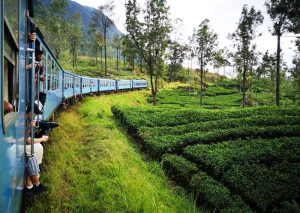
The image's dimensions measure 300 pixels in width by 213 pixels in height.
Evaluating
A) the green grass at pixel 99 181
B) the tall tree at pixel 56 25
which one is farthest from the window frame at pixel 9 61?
the tall tree at pixel 56 25

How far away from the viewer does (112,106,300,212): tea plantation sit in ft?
27.2

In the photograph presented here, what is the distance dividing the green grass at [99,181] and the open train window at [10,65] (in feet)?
11.5

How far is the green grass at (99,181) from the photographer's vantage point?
6.52 m

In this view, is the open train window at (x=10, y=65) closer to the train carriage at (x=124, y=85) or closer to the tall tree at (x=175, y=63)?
the train carriage at (x=124, y=85)

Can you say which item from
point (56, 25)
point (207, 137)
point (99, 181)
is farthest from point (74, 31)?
point (99, 181)

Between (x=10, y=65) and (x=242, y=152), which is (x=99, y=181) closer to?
(x=10, y=65)

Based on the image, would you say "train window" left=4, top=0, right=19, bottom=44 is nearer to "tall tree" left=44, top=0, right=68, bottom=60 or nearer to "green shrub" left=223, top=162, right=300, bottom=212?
"green shrub" left=223, top=162, right=300, bottom=212

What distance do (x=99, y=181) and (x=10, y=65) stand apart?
199 inches

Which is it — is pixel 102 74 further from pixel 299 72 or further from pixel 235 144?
pixel 235 144

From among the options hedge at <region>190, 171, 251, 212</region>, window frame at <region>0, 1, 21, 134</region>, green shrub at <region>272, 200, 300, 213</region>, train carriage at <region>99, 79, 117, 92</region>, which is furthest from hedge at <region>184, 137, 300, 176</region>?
train carriage at <region>99, 79, 117, 92</region>

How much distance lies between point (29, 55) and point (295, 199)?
7.34 meters

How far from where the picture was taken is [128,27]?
27750mm

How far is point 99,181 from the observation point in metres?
7.52

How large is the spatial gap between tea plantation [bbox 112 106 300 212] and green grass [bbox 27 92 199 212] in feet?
2.29
